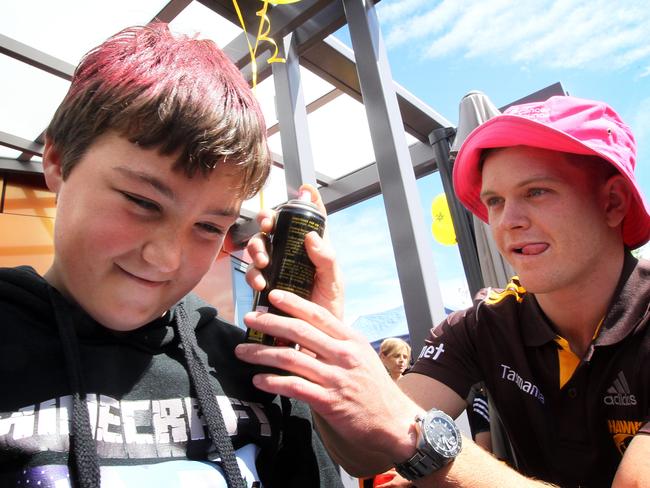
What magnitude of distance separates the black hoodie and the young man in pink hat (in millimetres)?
133

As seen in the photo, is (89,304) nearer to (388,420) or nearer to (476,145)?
(388,420)

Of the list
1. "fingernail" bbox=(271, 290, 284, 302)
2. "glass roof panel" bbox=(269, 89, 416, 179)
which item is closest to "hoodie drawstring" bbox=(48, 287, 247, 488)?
"fingernail" bbox=(271, 290, 284, 302)

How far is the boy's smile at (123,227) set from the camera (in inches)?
30.0

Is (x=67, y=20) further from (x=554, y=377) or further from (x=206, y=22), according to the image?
(x=554, y=377)

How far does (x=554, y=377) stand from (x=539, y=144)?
68cm

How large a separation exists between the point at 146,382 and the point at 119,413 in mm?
77

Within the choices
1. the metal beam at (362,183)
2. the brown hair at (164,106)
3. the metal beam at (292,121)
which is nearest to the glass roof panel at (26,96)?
the metal beam at (292,121)

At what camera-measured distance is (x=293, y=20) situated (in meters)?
2.74

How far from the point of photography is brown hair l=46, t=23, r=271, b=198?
807 millimetres

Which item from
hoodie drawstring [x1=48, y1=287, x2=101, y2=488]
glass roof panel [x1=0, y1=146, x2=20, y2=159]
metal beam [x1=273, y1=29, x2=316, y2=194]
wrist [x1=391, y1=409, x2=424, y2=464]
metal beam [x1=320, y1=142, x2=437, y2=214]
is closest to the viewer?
hoodie drawstring [x1=48, y1=287, x2=101, y2=488]

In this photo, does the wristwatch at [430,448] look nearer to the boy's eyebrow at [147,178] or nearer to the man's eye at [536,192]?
the boy's eyebrow at [147,178]

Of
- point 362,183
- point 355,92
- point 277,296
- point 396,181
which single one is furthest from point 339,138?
point 277,296

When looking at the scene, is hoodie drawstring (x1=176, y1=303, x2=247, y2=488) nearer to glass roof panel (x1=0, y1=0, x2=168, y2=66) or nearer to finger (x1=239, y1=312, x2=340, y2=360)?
finger (x1=239, y1=312, x2=340, y2=360)

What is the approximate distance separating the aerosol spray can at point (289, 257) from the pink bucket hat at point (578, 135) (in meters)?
0.86
